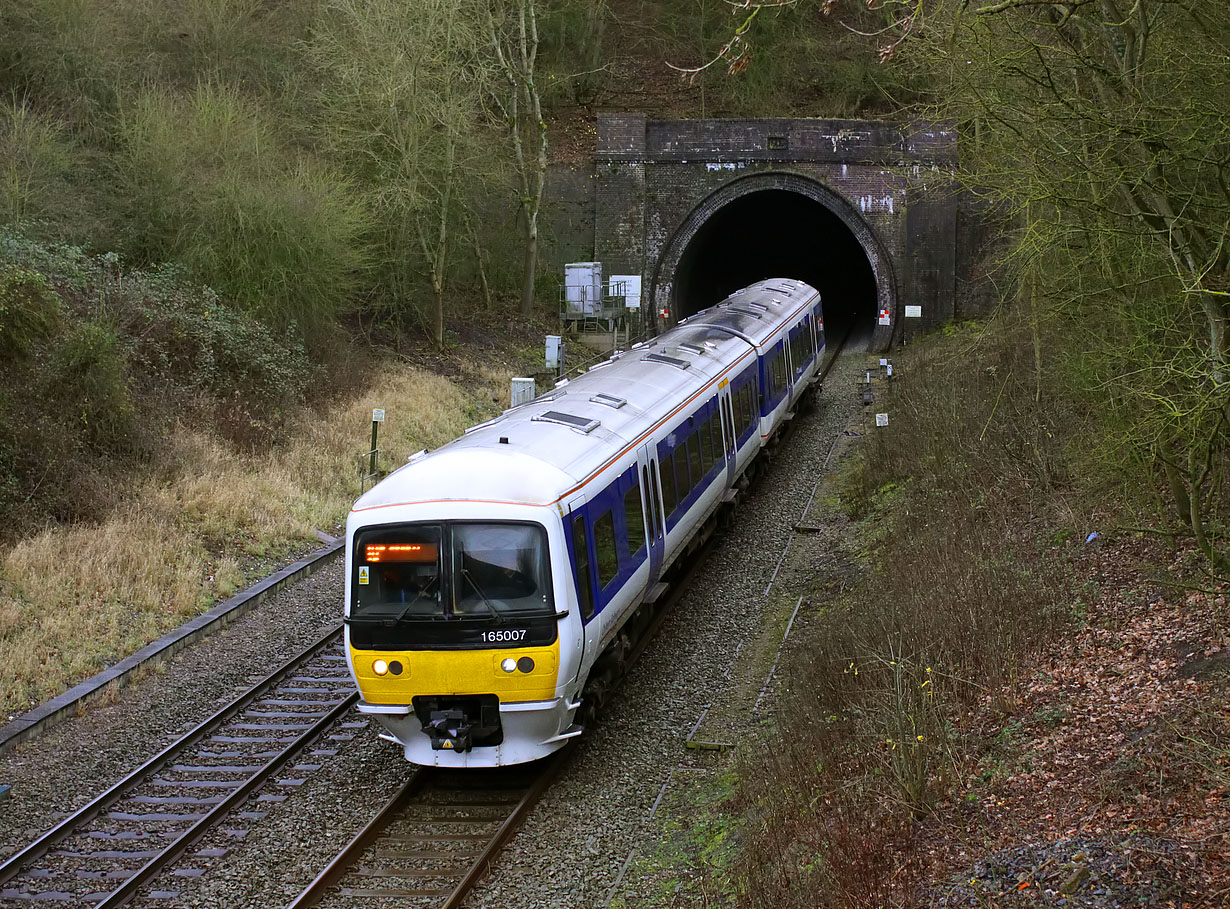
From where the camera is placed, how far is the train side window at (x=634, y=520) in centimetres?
1029

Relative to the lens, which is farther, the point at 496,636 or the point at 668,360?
the point at 668,360

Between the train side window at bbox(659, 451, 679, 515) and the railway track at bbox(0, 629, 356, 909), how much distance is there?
348 centimetres

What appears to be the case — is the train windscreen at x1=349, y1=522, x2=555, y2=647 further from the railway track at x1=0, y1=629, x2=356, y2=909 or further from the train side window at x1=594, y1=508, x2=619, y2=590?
the railway track at x1=0, y1=629, x2=356, y2=909

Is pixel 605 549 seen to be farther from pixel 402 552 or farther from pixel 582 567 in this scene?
pixel 402 552

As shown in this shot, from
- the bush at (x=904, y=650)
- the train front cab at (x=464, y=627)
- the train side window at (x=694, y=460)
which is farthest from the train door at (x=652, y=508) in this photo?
the train front cab at (x=464, y=627)

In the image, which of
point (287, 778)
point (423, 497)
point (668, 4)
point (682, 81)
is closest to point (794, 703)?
point (423, 497)

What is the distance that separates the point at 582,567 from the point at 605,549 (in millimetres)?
690

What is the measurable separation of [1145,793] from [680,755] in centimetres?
401

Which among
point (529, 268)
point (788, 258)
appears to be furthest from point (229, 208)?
point (788, 258)

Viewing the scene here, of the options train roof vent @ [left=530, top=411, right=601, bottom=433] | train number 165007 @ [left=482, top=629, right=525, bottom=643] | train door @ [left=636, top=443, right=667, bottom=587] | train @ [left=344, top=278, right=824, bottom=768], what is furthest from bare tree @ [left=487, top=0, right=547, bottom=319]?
train number 165007 @ [left=482, top=629, right=525, bottom=643]

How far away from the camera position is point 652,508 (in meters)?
11.2

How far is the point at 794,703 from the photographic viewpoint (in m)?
9.21

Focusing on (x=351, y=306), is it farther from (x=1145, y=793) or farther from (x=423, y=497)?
(x=1145, y=793)

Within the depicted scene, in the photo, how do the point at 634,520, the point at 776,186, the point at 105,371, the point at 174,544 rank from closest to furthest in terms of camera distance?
the point at 634,520 < the point at 174,544 < the point at 105,371 < the point at 776,186
